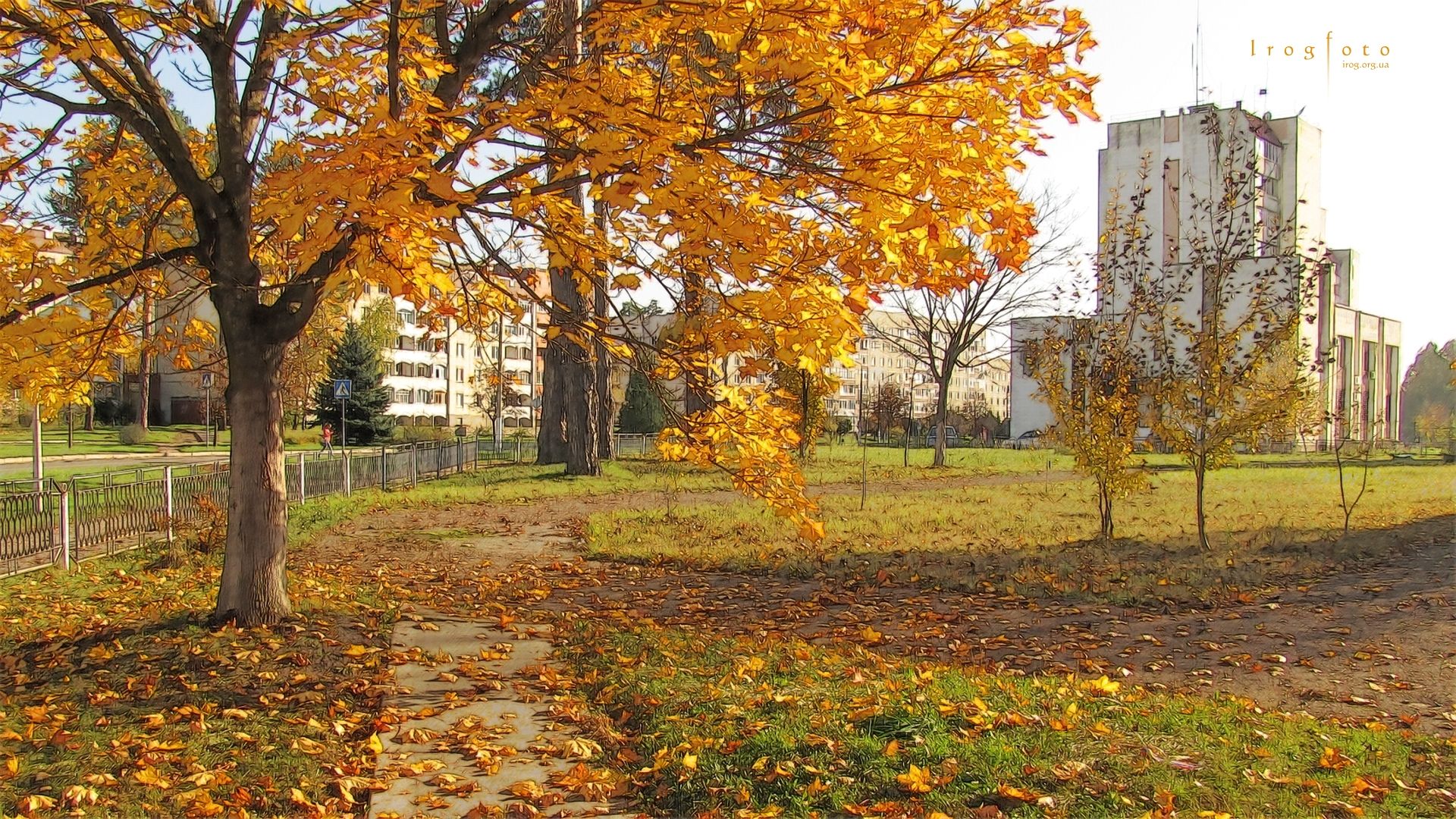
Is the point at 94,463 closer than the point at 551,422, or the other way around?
the point at 551,422

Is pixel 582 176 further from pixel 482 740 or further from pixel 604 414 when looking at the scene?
pixel 604 414

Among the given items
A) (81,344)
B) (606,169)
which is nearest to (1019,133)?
(606,169)

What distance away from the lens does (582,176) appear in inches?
194

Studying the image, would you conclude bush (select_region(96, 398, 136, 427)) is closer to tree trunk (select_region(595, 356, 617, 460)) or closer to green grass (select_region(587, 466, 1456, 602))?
tree trunk (select_region(595, 356, 617, 460))

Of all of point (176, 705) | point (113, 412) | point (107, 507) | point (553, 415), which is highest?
point (553, 415)

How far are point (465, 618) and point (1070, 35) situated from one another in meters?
5.90

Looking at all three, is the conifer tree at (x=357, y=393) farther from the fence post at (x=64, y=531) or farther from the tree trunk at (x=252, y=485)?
the tree trunk at (x=252, y=485)

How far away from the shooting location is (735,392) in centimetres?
631

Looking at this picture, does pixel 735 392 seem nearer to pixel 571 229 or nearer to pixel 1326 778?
pixel 571 229

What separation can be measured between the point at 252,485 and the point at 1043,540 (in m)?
9.75

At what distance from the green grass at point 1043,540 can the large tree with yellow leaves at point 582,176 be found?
4102mm

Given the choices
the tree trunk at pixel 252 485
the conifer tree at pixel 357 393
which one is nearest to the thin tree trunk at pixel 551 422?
the conifer tree at pixel 357 393

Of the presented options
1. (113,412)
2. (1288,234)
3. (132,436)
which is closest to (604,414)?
(1288,234)

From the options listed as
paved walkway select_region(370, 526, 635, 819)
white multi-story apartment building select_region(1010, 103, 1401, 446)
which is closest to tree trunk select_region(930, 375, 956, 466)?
white multi-story apartment building select_region(1010, 103, 1401, 446)
